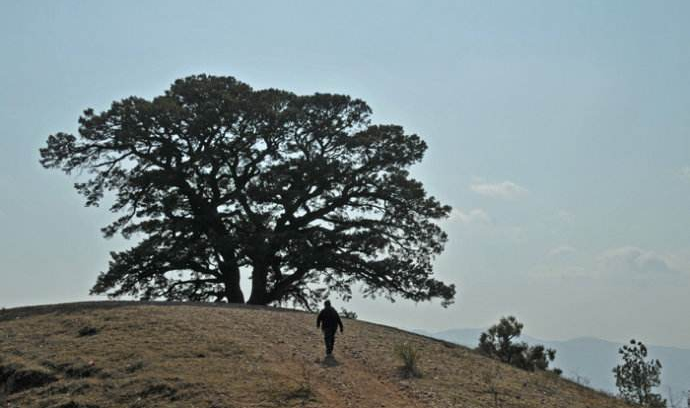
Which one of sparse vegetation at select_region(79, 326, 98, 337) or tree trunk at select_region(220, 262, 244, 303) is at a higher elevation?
tree trunk at select_region(220, 262, 244, 303)

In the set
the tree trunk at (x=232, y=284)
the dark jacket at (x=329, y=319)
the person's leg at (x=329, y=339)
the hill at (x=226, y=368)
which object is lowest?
the hill at (x=226, y=368)

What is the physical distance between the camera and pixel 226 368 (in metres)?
16.5

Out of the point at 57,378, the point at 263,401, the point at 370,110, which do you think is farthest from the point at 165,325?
the point at 370,110

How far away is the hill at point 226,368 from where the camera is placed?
15.1 metres

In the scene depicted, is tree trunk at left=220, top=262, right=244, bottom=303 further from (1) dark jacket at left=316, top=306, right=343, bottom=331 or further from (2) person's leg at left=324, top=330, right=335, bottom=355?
(2) person's leg at left=324, top=330, right=335, bottom=355

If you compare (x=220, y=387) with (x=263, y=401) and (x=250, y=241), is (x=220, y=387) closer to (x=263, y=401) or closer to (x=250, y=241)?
(x=263, y=401)

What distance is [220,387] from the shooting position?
15133mm

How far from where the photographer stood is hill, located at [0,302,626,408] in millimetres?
15102

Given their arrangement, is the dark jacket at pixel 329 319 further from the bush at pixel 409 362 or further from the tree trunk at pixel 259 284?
the tree trunk at pixel 259 284

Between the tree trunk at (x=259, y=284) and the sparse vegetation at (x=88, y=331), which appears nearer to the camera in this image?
the sparse vegetation at (x=88, y=331)

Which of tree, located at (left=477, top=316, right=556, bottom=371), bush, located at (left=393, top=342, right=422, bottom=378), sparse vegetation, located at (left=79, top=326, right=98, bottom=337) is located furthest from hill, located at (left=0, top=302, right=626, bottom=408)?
tree, located at (left=477, top=316, right=556, bottom=371)

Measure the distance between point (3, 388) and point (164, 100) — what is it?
19977 millimetres

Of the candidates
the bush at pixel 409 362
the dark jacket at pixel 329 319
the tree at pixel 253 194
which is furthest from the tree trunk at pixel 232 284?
the bush at pixel 409 362

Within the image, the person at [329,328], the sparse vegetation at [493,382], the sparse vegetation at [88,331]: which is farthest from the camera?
the sparse vegetation at [88,331]
